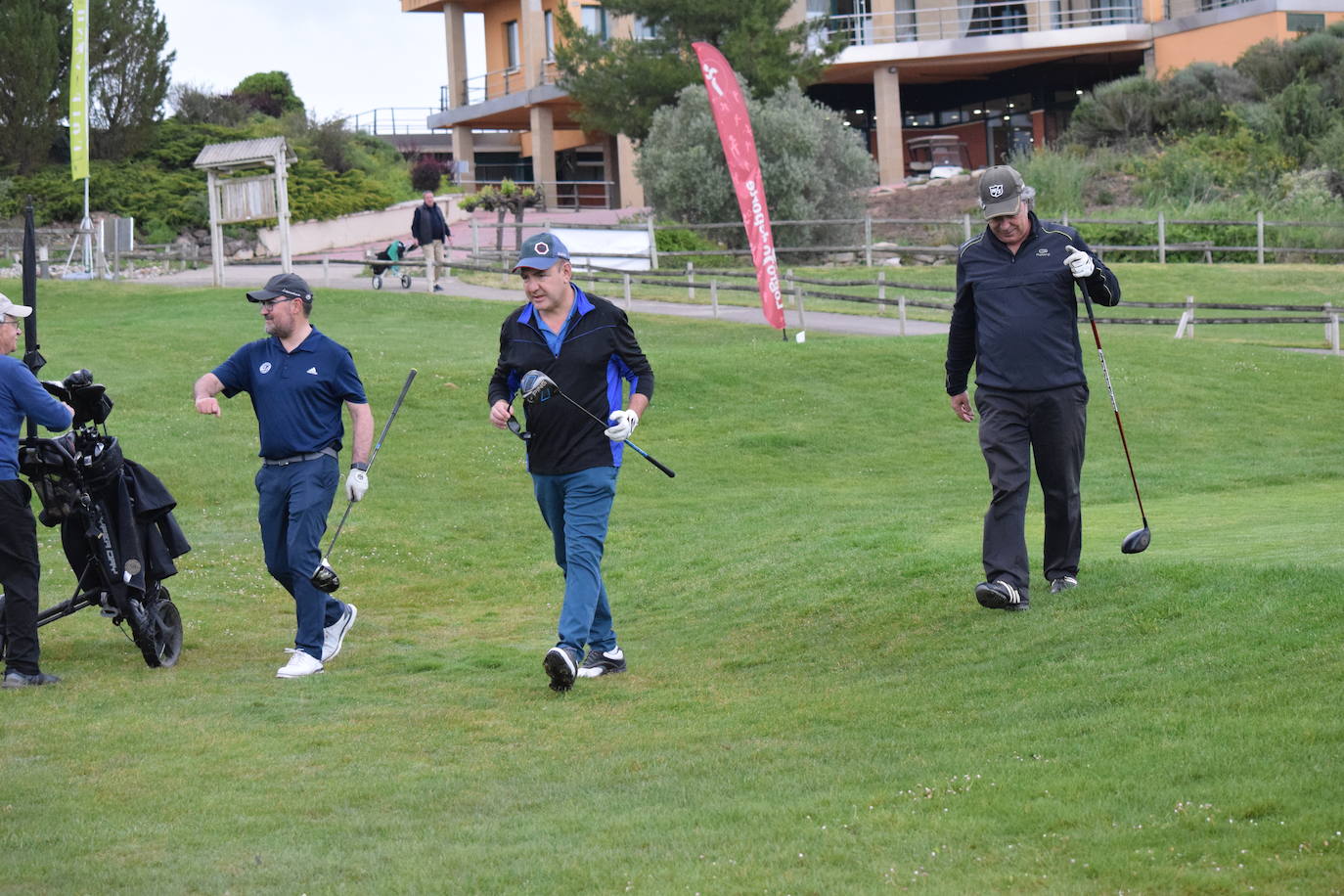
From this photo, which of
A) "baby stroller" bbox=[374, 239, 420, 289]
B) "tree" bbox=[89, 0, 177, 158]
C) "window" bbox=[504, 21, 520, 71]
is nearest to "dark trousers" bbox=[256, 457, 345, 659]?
"baby stroller" bbox=[374, 239, 420, 289]

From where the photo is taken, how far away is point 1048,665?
7.39m

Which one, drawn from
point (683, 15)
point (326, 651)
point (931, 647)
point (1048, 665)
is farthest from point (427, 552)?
point (683, 15)

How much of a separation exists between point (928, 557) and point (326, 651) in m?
3.75

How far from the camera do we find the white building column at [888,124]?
177 ft

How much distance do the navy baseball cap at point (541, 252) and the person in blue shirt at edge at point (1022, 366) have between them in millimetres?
2071

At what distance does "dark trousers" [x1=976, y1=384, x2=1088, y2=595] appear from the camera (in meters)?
8.53

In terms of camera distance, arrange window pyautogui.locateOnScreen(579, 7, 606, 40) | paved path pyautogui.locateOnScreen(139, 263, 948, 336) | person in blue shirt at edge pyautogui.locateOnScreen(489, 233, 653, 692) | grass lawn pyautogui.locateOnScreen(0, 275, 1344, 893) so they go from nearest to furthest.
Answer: grass lawn pyautogui.locateOnScreen(0, 275, 1344, 893) → person in blue shirt at edge pyautogui.locateOnScreen(489, 233, 653, 692) → paved path pyautogui.locateOnScreen(139, 263, 948, 336) → window pyautogui.locateOnScreen(579, 7, 606, 40)

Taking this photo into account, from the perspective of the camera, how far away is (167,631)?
9281 millimetres

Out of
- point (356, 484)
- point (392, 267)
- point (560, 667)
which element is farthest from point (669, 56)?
point (560, 667)

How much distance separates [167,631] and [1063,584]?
488cm

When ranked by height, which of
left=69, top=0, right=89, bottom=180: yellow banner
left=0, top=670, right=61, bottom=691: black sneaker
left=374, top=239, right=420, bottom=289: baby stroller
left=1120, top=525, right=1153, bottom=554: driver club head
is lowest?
left=0, top=670, right=61, bottom=691: black sneaker

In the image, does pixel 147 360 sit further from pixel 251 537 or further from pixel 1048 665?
pixel 1048 665

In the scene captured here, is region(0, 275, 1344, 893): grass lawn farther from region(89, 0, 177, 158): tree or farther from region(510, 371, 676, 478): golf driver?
region(89, 0, 177, 158): tree

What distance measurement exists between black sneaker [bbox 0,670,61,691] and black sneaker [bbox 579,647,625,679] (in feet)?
8.93
